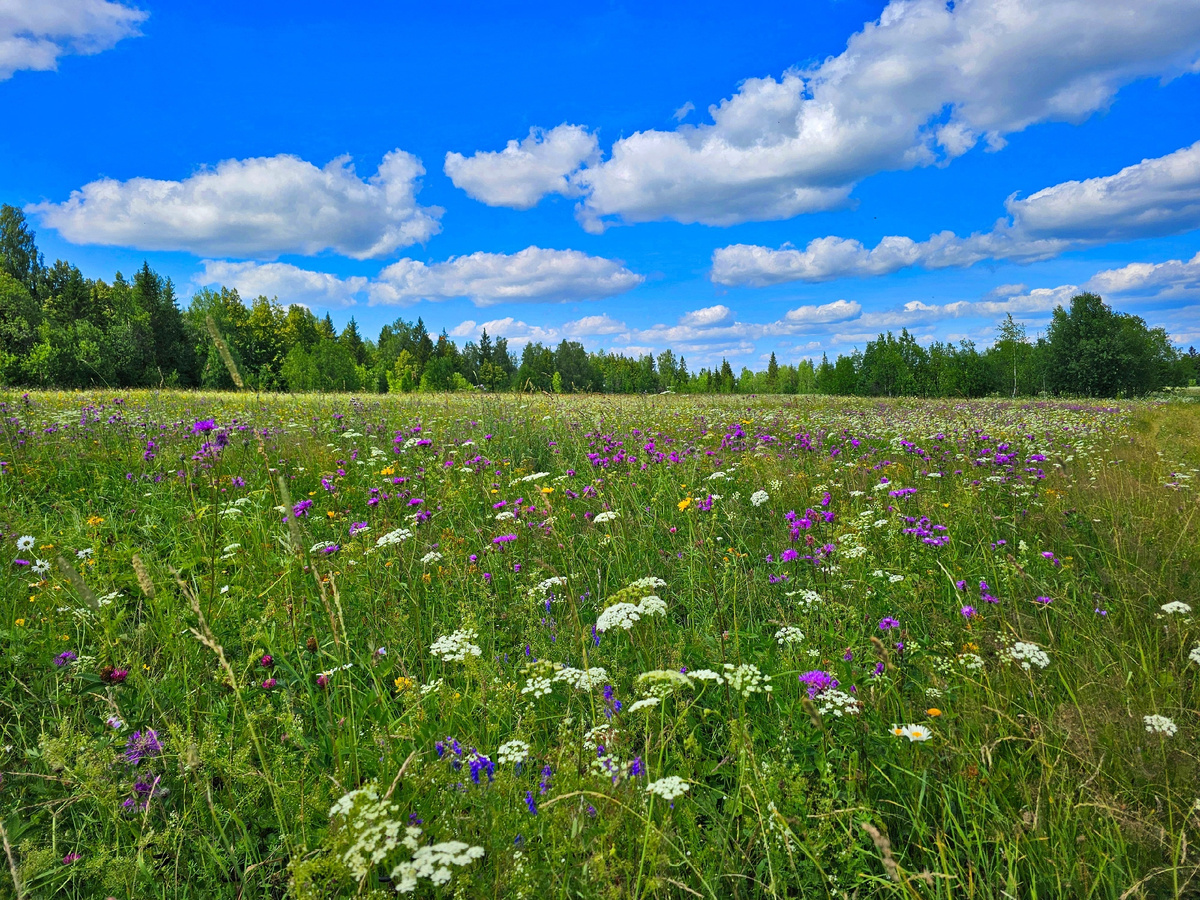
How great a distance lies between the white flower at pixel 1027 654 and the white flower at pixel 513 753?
1664 mm

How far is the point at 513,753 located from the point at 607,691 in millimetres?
493

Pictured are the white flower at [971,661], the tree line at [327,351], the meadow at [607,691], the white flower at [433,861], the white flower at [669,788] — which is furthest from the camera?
the tree line at [327,351]

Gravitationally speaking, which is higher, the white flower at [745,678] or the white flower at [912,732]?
the white flower at [745,678]

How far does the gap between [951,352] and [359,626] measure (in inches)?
2683

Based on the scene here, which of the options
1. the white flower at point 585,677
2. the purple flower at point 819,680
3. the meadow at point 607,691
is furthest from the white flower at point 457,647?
the purple flower at point 819,680

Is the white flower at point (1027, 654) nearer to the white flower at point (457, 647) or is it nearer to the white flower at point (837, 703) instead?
the white flower at point (837, 703)

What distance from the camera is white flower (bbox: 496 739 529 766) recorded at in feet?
4.82

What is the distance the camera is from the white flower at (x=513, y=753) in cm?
147

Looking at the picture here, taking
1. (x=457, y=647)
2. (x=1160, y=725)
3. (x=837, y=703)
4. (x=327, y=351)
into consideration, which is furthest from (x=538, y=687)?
(x=327, y=351)

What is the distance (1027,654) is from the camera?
6.36 feet

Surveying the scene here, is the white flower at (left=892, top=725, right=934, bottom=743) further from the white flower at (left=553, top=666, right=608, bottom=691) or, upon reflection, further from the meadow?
the white flower at (left=553, top=666, right=608, bottom=691)

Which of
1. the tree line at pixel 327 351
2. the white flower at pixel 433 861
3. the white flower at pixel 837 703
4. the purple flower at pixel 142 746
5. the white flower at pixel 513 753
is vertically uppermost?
the tree line at pixel 327 351

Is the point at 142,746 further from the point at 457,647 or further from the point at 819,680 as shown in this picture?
the point at 819,680

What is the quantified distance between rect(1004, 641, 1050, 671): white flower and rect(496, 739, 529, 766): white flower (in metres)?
1.66
